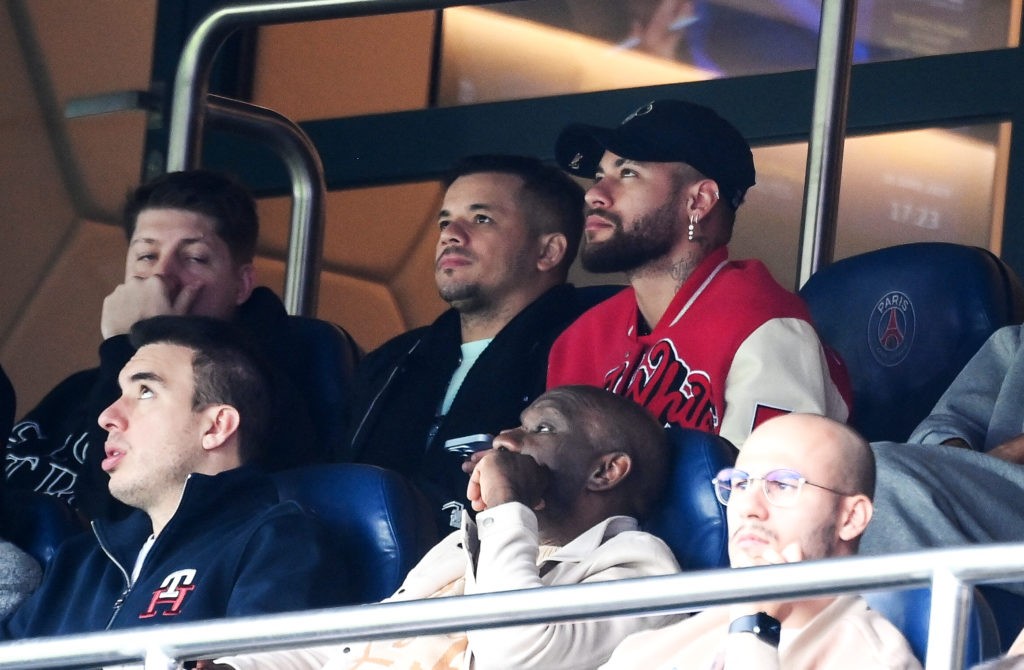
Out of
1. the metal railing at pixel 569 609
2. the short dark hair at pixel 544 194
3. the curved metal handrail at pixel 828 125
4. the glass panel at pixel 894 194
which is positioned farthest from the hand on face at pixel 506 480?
the glass panel at pixel 894 194

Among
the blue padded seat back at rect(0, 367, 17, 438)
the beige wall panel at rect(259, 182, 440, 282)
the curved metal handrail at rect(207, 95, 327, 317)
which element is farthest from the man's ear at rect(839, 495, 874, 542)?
the beige wall panel at rect(259, 182, 440, 282)

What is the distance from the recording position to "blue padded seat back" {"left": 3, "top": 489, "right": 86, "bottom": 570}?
104 inches

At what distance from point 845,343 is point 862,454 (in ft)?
3.39

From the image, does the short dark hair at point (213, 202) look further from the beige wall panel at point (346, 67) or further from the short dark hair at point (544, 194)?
the beige wall panel at point (346, 67)

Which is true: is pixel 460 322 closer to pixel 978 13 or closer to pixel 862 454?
pixel 862 454

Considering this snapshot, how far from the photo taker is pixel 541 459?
220 cm

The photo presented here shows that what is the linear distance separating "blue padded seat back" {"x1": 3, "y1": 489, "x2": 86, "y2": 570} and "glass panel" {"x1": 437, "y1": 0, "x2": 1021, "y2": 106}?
7.53 feet

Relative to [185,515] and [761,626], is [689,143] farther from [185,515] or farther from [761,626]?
[761,626]

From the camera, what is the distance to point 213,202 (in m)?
3.10

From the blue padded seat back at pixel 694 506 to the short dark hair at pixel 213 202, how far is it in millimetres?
1142

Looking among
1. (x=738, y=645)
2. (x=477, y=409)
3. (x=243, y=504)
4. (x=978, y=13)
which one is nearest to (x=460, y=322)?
(x=477, y=409)

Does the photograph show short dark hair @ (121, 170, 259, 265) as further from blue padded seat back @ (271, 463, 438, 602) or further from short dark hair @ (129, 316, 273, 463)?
blue padded seat back @ (271, 463, 438, 602)

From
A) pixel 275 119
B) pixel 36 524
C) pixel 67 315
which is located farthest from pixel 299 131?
pixel 67 315

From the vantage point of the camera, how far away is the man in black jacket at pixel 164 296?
299 centimetres
